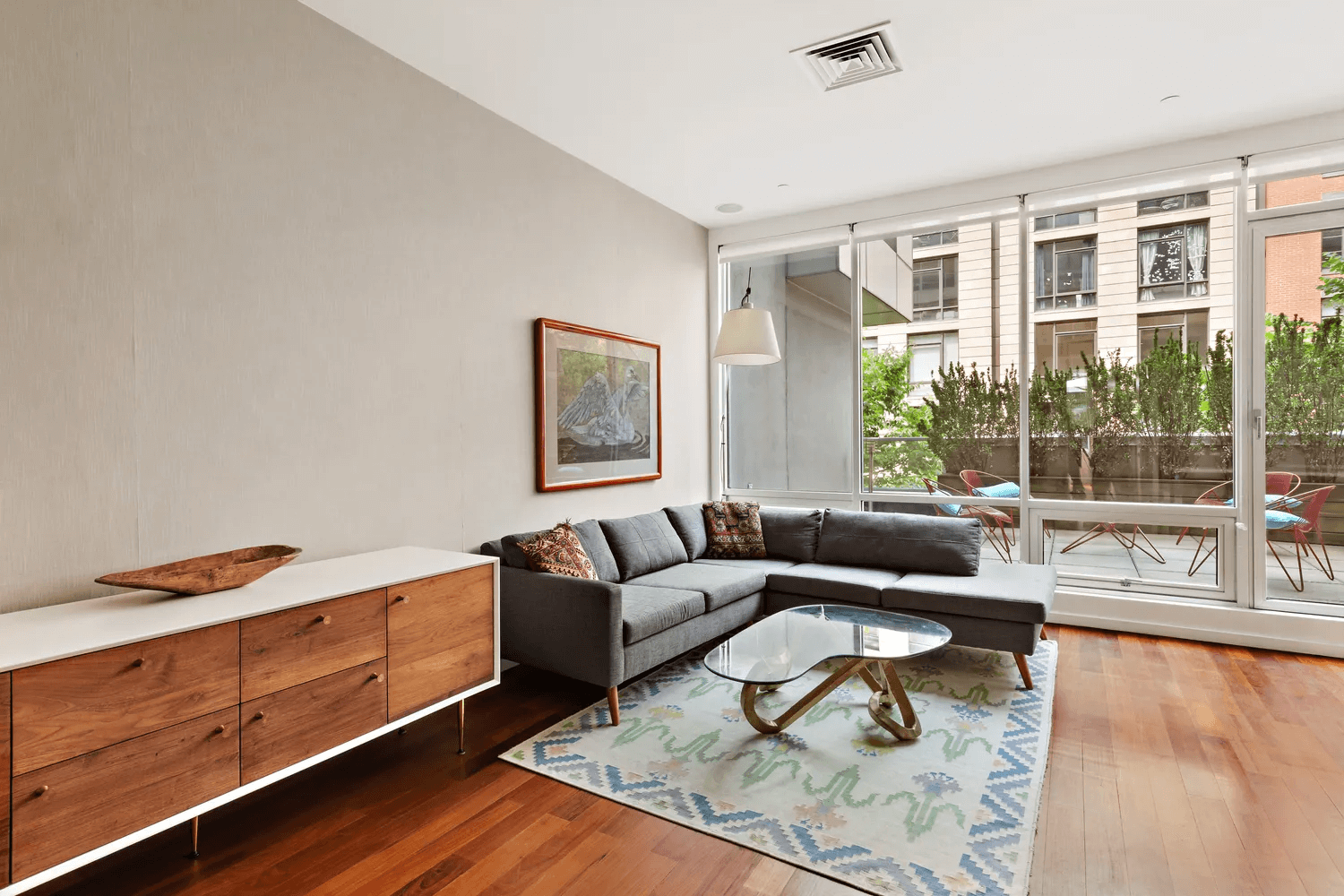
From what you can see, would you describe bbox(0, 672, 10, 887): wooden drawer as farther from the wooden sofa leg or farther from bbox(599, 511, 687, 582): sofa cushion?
the wooden sofa leg

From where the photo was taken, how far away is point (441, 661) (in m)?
2.52

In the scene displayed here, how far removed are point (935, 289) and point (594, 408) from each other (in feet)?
8.36

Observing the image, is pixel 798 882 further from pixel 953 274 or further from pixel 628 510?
pixel 953 274

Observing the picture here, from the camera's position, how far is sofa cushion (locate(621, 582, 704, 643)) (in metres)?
2.93

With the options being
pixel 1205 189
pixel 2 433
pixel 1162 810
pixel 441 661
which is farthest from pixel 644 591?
pixel 1205 189

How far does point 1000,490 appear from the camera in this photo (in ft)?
15.1

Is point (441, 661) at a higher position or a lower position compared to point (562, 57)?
lower

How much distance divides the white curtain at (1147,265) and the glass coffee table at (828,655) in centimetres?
269

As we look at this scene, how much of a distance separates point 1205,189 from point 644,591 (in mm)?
3963

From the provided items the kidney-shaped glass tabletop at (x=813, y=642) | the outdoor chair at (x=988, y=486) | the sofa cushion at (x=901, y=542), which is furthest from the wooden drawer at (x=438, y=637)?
the outdoor chair at (x=988, y=486)

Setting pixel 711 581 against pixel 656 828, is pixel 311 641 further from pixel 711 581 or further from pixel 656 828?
pixel 711 581

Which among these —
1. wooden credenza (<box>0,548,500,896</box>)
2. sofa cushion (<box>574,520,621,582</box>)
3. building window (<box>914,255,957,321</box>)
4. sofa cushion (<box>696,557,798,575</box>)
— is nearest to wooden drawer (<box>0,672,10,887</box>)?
wooden credenza (<box>0,548,500,896</box>)

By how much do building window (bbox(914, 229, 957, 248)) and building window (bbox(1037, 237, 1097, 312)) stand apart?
547 millimetres

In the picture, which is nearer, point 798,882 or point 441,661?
point 798,882
